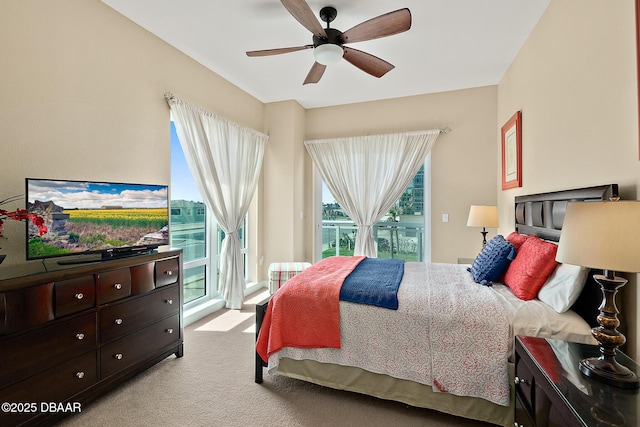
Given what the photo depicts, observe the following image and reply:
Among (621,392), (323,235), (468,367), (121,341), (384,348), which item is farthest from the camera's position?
(323,235)

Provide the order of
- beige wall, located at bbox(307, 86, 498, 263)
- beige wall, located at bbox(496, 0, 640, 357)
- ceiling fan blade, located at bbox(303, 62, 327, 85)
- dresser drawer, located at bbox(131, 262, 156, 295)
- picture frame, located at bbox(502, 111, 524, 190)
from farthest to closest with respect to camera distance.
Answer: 1. beige wall, located at bbox(307, 86, 498, 263)
2. picture frame, located at bbox(502, 111, 524, 190)
3. ceiling fan blade, located at bbox(303, 62, 327, 85)
4. dresser drawer, located at bbox(131, 262, 156, 295)
5. beige wall, located at bbox(496, 0, 640, 357)

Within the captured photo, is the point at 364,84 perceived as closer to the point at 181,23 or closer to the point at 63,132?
the point at 181,23

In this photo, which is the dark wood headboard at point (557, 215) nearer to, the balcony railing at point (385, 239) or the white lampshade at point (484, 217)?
the white lampshade at point (484, 217)

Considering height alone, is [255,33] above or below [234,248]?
above

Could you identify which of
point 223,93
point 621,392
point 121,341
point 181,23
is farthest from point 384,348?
point 223,93

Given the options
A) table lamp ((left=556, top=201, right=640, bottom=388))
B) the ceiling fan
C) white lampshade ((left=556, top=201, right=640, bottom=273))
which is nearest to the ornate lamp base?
table lamp ((left=556, top=201, right=640, bottom=388))

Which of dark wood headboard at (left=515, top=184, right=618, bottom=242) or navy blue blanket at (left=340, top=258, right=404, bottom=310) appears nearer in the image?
dark wood headboard at (left=515, top=184, right=618, bottom=242)

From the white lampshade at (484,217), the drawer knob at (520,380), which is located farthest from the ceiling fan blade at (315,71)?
the drawer knob at (520,380)

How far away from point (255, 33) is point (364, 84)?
5.28 ft

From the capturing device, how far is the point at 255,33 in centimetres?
268

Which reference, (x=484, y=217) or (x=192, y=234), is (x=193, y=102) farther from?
(x=484, y=217)

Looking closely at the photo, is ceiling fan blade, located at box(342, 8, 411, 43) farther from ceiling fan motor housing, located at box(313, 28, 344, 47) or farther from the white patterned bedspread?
the white patterned bedspread

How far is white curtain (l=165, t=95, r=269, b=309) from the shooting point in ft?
10.1

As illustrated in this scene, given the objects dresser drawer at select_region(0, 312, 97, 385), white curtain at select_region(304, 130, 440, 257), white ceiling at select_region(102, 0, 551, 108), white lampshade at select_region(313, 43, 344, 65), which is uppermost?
white ceiling at select_region(102, 0, 551, 108)
